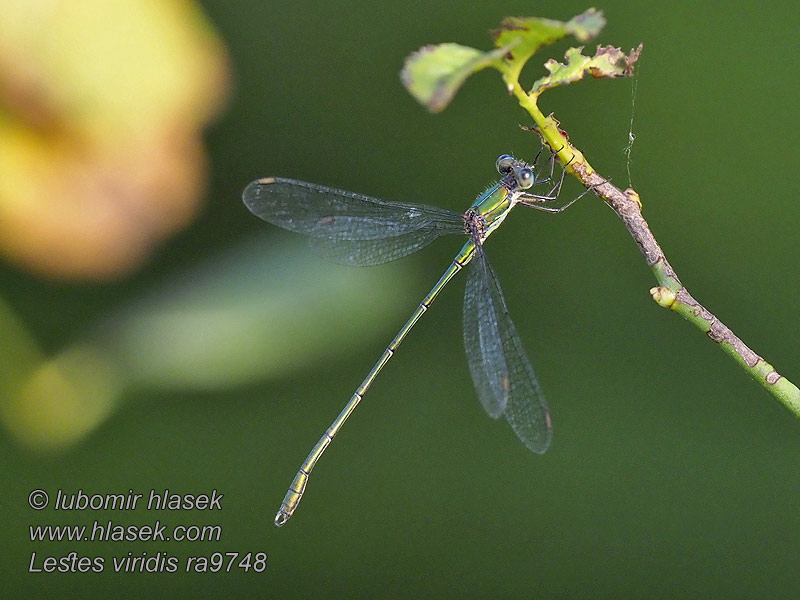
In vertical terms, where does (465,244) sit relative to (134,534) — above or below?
above

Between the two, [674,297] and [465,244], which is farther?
[465,244]

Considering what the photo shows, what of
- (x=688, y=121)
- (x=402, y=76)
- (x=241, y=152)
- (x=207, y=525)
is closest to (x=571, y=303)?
(x=688, y=121)

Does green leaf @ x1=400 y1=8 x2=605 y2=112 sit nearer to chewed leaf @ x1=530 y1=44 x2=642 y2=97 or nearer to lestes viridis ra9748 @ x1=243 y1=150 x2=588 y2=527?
chewed leaf @ x1=530 y1=44 x2=642 y2=97

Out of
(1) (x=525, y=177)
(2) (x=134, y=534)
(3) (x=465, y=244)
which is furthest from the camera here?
(2) (x=134, y=534)

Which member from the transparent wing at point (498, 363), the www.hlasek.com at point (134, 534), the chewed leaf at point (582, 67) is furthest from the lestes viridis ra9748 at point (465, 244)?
the chewed leaf at point (582, 67)

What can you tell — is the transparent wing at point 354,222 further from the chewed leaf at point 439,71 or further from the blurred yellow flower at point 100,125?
the chewed leaf at point 439,71

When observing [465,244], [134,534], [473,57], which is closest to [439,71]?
[473,57]

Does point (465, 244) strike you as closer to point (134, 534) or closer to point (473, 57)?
point (473, 57)
